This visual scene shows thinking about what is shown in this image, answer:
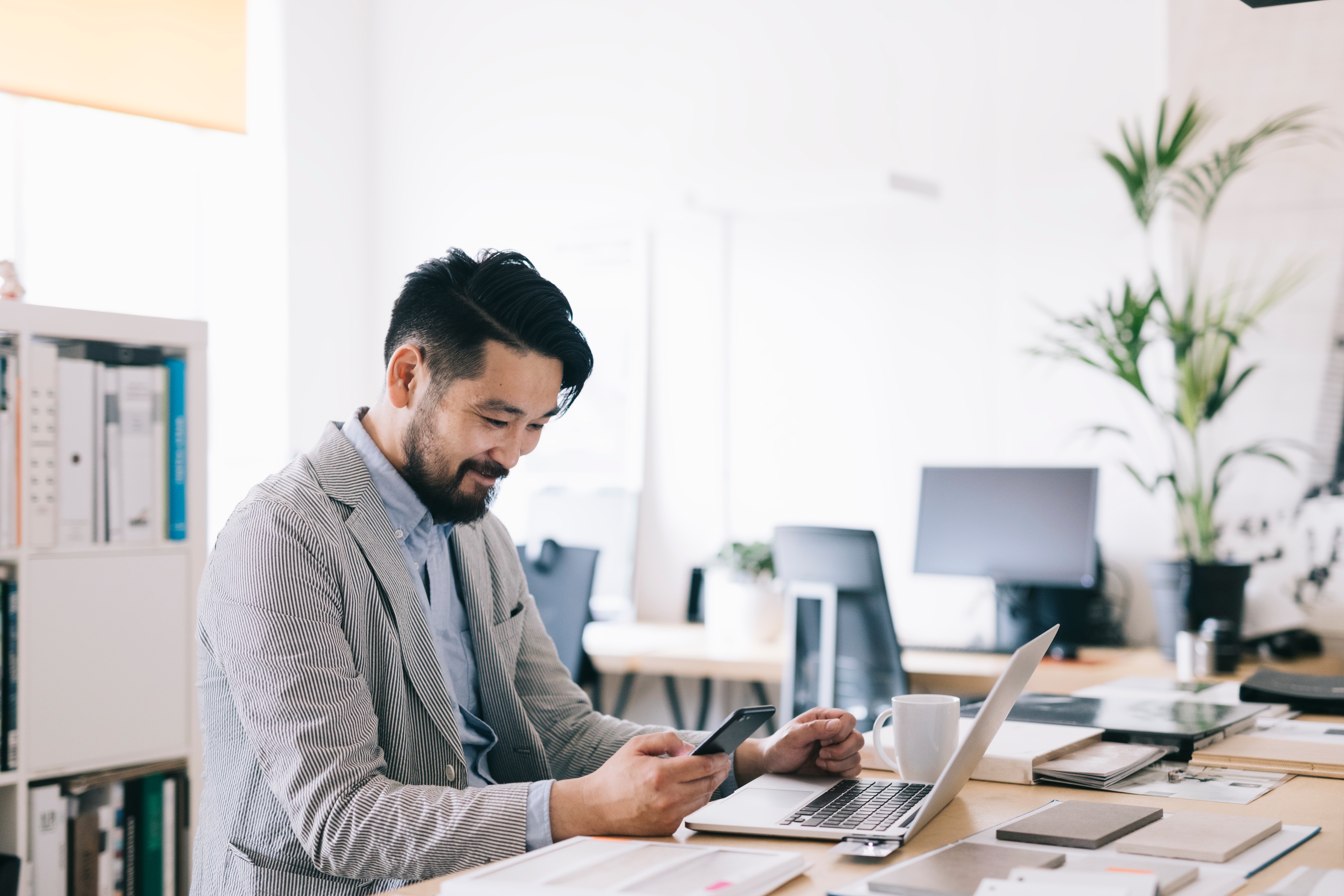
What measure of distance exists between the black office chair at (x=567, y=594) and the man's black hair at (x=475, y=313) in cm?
177

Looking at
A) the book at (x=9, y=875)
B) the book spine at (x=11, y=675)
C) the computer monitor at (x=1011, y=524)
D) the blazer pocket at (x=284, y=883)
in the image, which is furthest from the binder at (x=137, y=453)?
the computer monitor at (x=1011, y=524)

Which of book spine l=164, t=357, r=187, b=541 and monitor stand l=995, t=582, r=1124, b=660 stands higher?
book spine l=164, t=357, r=187, b=541

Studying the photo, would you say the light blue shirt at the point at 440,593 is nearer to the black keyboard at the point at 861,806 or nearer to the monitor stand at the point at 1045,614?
the black keyboard at the point at 861,806

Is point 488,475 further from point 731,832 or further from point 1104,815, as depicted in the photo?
point 1104,815

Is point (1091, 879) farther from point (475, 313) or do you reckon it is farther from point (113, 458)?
point (113, 458)

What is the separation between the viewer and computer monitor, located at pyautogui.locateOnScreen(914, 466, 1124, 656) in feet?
10.5

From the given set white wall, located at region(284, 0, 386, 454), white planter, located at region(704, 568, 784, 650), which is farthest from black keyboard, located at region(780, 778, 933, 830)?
white wall, located at region(284, 0, 386, 454)

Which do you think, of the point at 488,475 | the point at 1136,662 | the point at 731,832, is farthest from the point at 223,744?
the point at 1136,662

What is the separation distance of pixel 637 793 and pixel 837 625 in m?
Result: 1.96

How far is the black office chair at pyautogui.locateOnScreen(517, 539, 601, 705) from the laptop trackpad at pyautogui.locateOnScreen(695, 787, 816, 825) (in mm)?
1908

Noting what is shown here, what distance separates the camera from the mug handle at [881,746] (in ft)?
4.87

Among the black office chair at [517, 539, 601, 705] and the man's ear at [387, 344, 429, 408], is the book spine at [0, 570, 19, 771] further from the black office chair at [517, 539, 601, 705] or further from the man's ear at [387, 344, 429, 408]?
the black office chair at [517, 539, 601, 705]

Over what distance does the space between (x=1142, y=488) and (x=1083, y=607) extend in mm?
396

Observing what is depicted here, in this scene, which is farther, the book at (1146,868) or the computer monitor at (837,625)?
the computer monitor at (837,625)
